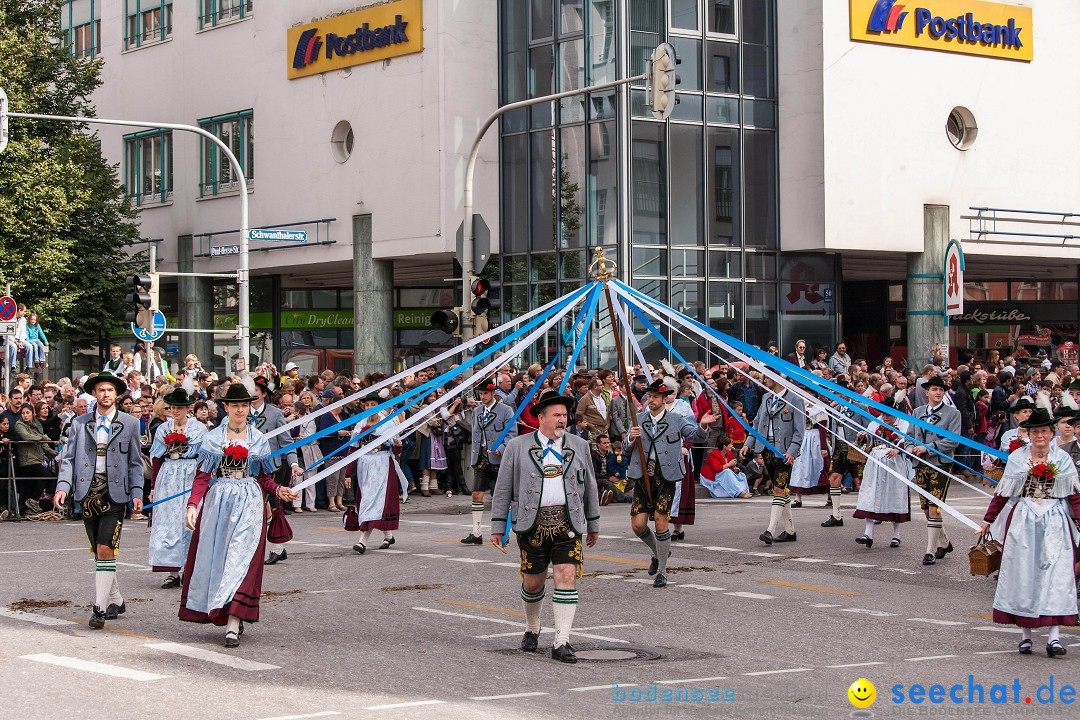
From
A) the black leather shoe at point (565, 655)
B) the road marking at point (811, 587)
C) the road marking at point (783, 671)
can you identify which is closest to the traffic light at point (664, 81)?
the road marking at point (811, 587)

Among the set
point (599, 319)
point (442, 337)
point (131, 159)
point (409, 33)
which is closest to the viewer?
point (599, 319)

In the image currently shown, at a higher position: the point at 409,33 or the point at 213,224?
the point at 409,33

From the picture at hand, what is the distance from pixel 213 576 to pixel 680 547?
23.8 feet

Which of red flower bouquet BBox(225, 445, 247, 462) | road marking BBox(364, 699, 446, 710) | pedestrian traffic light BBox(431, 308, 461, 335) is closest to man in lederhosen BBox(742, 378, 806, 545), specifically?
pedestrian traffic light BBox(431, 308, 461, 335)

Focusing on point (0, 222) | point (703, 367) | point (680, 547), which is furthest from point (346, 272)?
point (680, 547)

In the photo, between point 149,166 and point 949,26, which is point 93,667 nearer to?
point 949,26

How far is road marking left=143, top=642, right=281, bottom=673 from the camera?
987cm

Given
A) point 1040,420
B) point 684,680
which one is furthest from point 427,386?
point 1040,420

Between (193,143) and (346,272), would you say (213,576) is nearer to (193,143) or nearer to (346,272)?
(346,272)

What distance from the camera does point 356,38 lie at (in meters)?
35.0

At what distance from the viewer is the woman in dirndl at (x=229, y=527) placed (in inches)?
423

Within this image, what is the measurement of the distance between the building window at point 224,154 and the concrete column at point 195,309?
2042 mm

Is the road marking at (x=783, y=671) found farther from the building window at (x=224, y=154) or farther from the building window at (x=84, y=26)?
the building window at (x=84, y=26)

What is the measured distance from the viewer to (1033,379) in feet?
92.2
